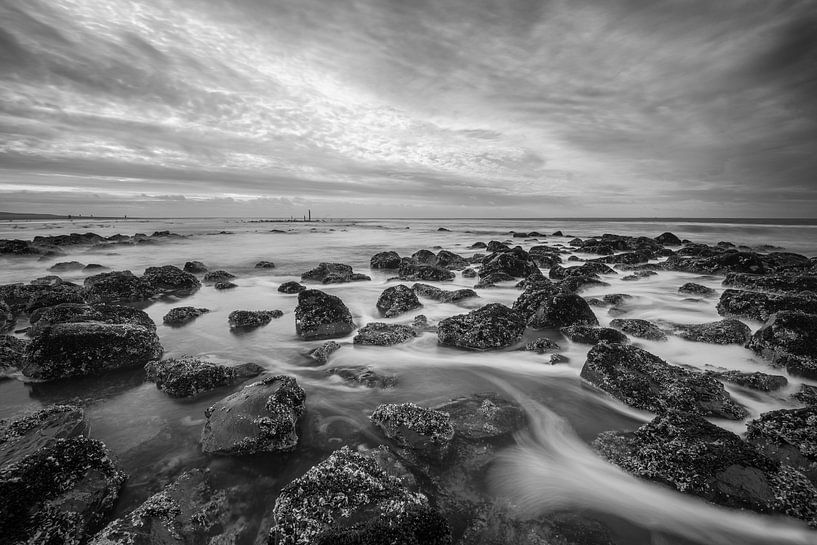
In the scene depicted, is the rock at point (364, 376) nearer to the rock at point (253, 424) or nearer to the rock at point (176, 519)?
the rock at point (253, 424)

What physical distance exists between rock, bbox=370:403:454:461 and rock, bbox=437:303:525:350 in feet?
7.60

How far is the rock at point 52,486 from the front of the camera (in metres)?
2.11

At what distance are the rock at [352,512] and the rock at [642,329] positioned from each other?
16.2 feet

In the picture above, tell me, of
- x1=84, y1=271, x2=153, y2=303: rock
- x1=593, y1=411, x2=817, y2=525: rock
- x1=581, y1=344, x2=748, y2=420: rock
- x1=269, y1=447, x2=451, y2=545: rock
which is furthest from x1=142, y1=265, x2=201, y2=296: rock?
x1=593, y1=411, x2=817, y2=525: rock

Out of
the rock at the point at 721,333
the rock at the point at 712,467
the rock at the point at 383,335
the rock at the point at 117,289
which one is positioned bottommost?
the rock at the point at 117,289

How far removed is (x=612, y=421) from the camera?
3.57 m

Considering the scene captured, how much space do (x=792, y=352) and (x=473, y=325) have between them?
4037mm

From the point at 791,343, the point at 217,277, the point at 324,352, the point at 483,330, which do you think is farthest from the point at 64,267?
the point at 791,343

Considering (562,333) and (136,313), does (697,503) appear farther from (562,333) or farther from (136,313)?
(136,313)

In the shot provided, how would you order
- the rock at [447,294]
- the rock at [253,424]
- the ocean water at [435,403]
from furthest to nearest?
the rock at [447,294], the rock at [253,424], the ocean water at [435,403]

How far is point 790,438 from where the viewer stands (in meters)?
2.84

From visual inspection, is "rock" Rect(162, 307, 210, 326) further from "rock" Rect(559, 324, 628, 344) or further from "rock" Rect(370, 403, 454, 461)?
"rock" Rect(559, 324, 628, 344)

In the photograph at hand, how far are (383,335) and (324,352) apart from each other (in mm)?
996

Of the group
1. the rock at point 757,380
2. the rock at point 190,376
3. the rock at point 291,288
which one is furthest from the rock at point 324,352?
the rock at point 757,380
